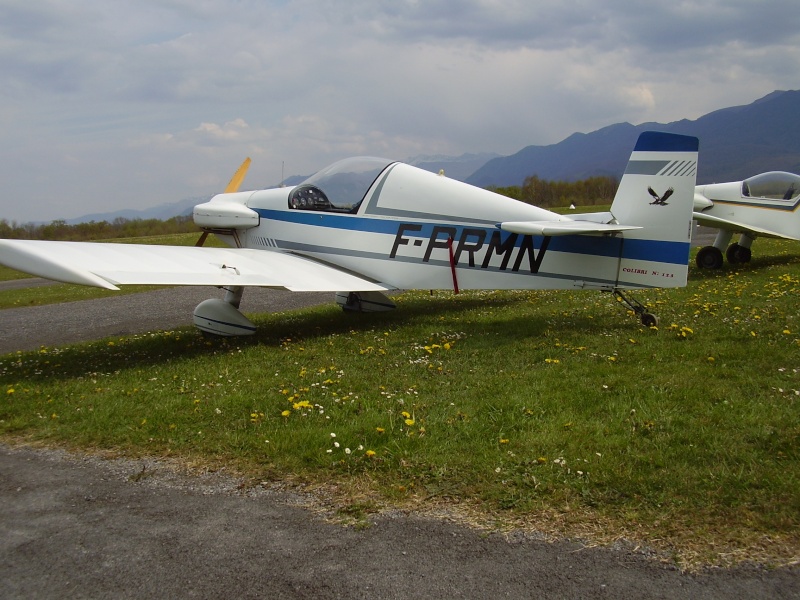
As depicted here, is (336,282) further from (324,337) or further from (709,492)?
(709,492)

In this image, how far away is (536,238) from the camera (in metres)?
8.08

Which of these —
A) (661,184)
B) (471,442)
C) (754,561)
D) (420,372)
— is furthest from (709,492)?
(661,184)

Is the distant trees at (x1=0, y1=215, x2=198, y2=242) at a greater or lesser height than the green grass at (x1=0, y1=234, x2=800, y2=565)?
greater

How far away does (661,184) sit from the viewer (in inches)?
289

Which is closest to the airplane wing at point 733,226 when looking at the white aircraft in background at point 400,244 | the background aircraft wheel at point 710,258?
the background aircraft wheel at point 710,258

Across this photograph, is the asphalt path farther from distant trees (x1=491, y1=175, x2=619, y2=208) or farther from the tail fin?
distant trees (x1=491, y1=175, x2=619, y2=208)

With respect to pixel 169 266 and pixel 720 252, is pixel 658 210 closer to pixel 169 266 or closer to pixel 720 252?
pixel 169 266

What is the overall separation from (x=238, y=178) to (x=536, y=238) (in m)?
7.65

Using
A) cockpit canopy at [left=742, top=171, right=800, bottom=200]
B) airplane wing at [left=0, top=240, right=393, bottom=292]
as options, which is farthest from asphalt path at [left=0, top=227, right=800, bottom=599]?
cockpit canopy at [left=742, top=171, right=800, bottom=200]

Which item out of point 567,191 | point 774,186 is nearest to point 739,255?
point 774,186

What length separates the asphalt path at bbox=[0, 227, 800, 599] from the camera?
2.74 metres

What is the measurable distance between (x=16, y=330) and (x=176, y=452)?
29.5ft

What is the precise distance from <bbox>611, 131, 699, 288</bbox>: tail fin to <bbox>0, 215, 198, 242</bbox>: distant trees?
39.4 metres

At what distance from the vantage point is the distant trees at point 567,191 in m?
59.7
